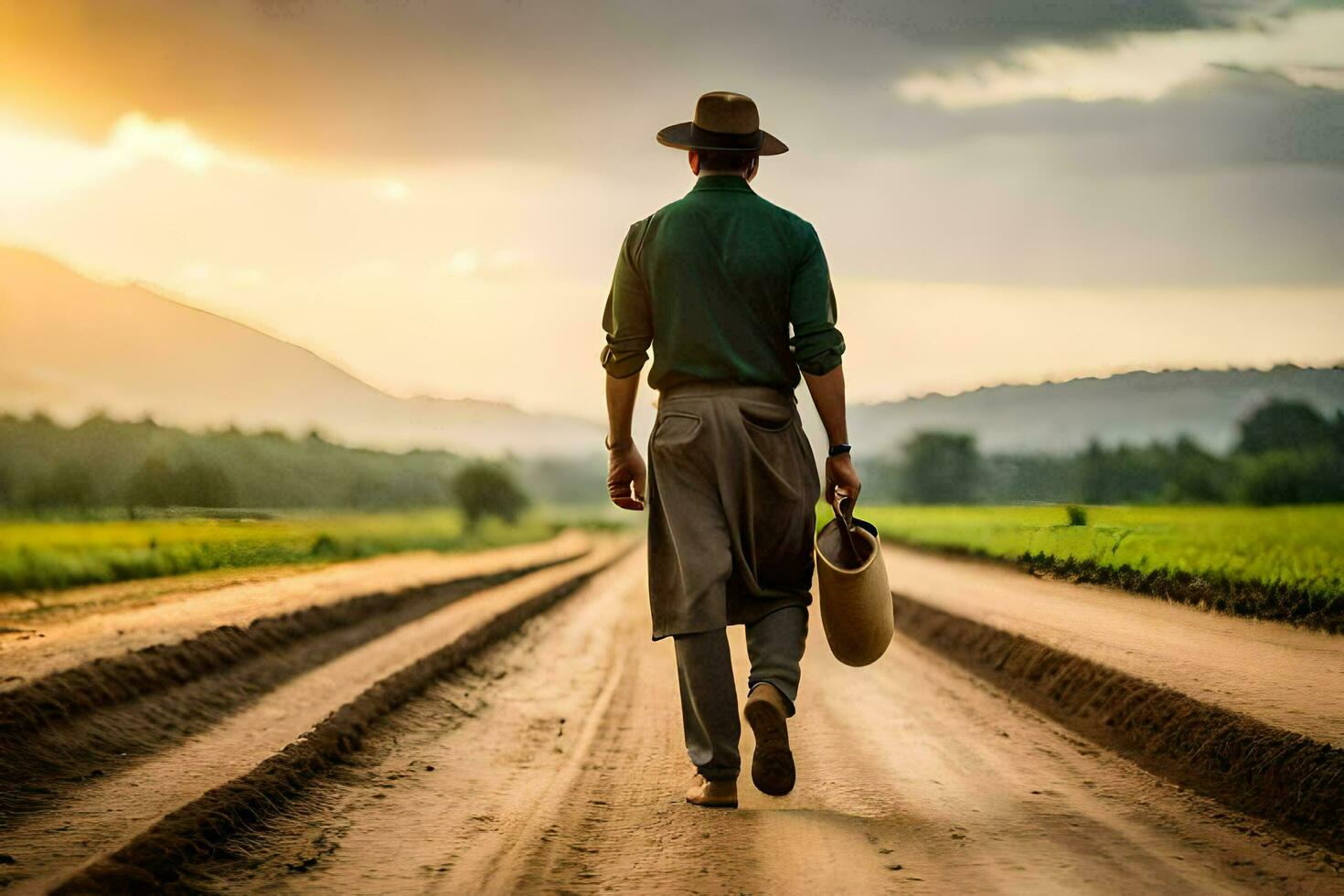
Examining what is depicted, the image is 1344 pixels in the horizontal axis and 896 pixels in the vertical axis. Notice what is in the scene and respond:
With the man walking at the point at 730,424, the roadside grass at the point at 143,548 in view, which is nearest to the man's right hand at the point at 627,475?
the man walking at the point at 730,424

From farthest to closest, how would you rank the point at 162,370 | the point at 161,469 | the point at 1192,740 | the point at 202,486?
1. the point at 162,370
2. the point at 161,469
3. the point at 202,486
4. the point at 1192,740

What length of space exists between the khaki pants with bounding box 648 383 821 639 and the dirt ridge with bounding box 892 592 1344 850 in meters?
1.92

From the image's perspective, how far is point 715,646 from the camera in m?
4.78

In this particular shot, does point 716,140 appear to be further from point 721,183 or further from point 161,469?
point 161,469

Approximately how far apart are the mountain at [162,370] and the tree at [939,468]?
5.20m

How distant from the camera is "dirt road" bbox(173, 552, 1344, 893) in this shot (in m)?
3.79

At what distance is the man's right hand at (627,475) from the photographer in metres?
5.12

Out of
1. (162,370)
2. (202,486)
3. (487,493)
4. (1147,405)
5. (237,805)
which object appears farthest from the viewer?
(487,493)

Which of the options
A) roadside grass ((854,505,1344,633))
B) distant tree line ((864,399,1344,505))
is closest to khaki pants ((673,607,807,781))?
roadside grass ((854,505,1344,633))

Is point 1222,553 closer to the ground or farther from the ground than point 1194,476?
closer to the ground

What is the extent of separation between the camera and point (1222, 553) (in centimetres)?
876

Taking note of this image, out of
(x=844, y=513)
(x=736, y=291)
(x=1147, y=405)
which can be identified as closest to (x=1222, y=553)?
(x=1147, y=405)

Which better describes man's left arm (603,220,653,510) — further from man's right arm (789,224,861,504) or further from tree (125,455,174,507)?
tree (125,455,174,507)

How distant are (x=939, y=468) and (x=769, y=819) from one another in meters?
16.7
